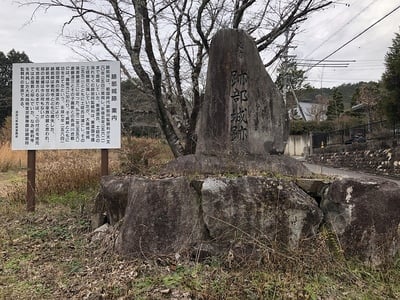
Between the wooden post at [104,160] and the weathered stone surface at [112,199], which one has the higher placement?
the wooden post at [104,160]

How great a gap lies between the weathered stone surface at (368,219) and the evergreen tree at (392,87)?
11.2 m

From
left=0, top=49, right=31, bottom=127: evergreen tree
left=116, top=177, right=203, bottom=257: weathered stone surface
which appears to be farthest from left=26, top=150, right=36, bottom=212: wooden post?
left=0, top=49, right=31, bottom=127: evergreen tree

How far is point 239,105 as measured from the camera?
5.06 m

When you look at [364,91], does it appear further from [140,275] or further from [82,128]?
[140,275]

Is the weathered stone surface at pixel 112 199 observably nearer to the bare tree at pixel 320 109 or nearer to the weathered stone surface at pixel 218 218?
the weathered stone surface at pixel 218 218

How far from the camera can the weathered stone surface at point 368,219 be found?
380 centimetres

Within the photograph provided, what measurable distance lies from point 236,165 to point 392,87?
1154 centimetres

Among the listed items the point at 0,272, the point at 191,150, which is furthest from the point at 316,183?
the point at 191,150

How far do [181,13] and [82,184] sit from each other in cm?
410

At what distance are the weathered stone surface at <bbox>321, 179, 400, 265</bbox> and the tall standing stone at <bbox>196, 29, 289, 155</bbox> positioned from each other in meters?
1.39

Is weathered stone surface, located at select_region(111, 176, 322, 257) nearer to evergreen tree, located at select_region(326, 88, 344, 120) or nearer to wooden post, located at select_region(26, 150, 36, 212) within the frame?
wooden post, located at select_region(26, 150, 36, 212)

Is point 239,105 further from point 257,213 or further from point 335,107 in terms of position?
point 335,107

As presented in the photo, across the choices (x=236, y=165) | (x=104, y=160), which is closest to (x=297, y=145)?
(x=104, y=160)

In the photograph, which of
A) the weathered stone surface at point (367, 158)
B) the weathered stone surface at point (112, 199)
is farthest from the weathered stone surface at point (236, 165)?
the weathered stone surface at point (367, 158)
